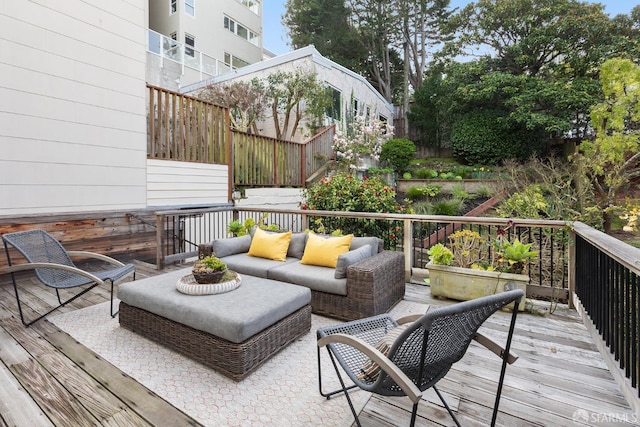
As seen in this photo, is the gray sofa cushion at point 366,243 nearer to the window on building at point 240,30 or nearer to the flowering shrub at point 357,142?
the flowering shrub at point 357,142

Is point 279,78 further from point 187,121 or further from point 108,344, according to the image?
point 108,344

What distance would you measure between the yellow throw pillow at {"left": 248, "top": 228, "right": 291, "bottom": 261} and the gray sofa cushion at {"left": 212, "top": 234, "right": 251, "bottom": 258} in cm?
25

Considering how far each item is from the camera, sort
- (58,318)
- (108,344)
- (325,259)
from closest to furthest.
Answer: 1. (108,344)
2. (58,318)
3. (325,259)

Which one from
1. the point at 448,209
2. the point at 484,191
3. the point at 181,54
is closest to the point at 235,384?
the point at 448,209

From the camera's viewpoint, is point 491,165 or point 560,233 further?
point 491,165

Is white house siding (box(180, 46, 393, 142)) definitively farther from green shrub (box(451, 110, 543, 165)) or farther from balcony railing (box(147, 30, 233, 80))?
green shrub (box(451, 110, 543, 165))

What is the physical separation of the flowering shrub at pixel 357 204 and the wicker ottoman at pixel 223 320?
9.46 ft

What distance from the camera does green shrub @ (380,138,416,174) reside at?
11.2m

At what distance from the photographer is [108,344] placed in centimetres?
256

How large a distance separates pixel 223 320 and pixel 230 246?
208 centimetres

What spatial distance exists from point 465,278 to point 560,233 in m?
2.03

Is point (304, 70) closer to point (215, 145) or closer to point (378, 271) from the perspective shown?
point (215, 145)

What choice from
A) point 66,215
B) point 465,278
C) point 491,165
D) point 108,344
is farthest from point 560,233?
point 491,165

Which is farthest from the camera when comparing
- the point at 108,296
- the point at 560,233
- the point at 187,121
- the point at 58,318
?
the point at 187,121
